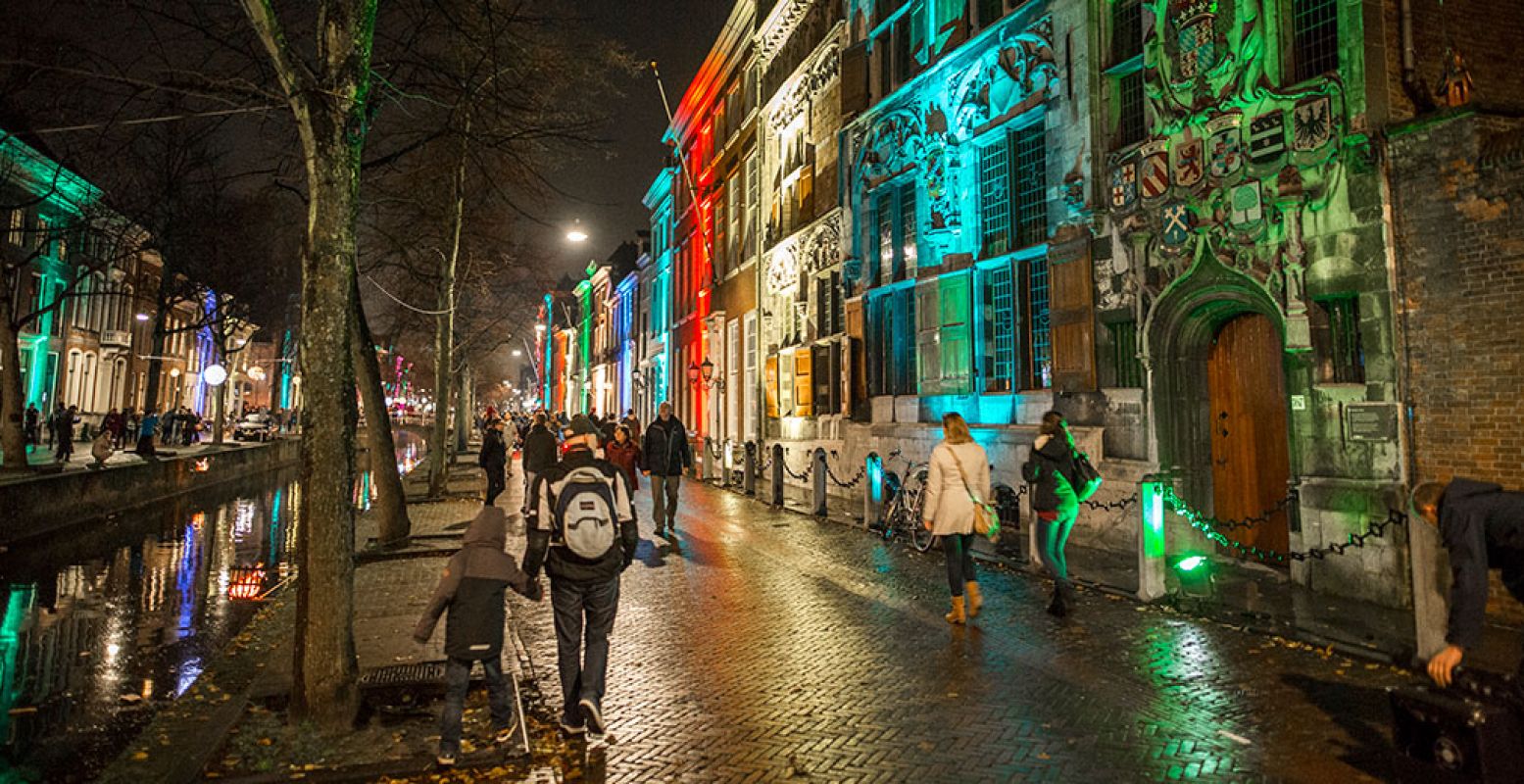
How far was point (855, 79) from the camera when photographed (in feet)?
60.7

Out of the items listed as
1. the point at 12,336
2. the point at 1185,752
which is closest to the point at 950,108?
the point at 1185,752

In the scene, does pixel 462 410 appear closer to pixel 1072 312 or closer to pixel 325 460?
pixel 1072 312

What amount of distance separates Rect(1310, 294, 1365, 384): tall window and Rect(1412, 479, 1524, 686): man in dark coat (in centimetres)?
606

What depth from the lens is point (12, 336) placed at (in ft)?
60.4

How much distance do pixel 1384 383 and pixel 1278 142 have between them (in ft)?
9.67

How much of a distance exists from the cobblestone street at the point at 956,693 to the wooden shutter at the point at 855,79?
496 inches

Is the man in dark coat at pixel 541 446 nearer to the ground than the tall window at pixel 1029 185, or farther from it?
nearer to the ground

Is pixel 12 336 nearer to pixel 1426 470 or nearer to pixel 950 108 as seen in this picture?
pixel 950 108

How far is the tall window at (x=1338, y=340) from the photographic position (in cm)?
893

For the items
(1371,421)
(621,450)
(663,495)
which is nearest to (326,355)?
(663,495)

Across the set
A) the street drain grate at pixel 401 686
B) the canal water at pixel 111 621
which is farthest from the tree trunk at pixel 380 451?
the street drain grate at pixel 401 686

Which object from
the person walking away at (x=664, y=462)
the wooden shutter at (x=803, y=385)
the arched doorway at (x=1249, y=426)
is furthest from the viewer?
the wooden shutter at (x=803, y=385)

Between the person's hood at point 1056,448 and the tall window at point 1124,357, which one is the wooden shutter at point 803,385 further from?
the person's hood at point 1056,448

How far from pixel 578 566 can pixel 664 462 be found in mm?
7796
